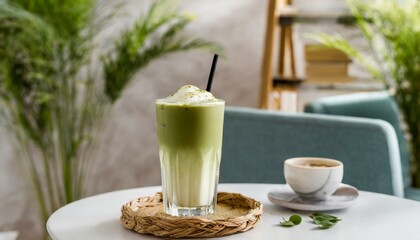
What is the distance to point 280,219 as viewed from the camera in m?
1.46

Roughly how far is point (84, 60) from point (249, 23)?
115 cm

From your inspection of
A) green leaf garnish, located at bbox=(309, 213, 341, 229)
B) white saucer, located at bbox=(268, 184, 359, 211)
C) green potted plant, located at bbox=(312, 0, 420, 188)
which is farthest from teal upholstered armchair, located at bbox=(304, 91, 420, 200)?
green leaf garnish, located at bbox=(309, 213, 341, 229)

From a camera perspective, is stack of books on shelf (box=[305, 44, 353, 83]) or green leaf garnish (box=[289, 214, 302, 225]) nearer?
green leaf garnish (box=[289, 214, 302, 225])

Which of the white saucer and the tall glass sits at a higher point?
the tall glass

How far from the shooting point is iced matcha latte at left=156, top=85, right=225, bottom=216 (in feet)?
4.65

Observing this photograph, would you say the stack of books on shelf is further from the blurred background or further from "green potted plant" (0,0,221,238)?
"green potted plant" (0,0,221,238)

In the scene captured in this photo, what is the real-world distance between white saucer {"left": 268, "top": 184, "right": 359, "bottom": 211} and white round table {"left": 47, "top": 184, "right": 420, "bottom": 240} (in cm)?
2

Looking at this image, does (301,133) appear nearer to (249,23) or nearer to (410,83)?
(410,83)

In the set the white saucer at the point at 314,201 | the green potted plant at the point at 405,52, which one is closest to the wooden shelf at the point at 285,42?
the green potted plant at the point at 405,52

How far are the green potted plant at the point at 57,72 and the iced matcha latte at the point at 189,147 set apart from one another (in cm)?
152

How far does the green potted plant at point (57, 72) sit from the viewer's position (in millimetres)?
3051

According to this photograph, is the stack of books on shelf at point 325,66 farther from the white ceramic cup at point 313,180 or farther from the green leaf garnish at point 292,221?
the green leaf garnish at point 292,221

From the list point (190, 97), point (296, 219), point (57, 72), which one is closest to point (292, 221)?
point (296, 219)

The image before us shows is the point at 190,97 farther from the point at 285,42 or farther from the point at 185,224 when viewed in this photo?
the point at 285,42
